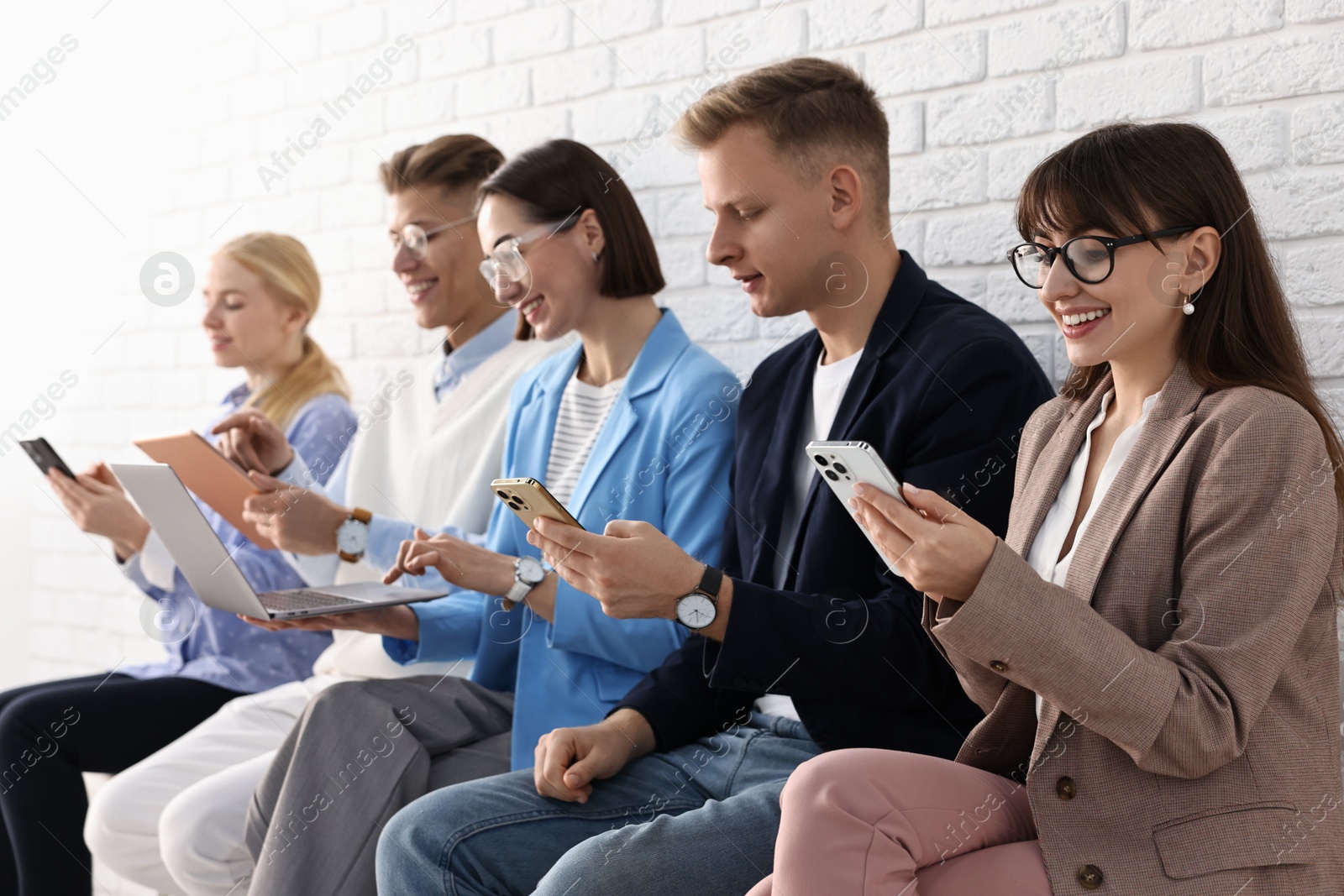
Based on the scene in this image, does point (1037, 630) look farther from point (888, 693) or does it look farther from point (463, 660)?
point (463, 660)

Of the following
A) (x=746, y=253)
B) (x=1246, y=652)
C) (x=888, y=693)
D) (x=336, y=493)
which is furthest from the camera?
(x=336, y=493)

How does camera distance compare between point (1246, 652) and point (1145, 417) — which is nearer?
point (1246, 652)

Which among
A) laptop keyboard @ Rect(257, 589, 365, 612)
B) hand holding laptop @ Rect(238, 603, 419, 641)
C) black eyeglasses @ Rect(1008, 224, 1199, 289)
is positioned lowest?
hand holding laptop @ Rect(238, 603, 419, 641)

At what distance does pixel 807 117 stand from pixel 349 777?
1.29 m

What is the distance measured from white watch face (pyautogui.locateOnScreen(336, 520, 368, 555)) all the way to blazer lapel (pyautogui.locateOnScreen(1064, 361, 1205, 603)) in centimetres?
154

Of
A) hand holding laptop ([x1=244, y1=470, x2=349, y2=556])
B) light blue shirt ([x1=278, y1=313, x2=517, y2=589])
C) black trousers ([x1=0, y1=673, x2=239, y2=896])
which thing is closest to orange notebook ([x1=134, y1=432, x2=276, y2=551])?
hand holding laptop ([x1=244, y1=470, x2=349, y2=556])

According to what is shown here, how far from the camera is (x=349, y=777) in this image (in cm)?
192

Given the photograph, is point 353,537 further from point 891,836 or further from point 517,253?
point 891,836

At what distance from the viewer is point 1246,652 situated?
3.78 ft

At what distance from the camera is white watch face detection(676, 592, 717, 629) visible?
1620 mm

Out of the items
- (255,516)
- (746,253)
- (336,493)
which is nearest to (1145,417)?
(746,253)

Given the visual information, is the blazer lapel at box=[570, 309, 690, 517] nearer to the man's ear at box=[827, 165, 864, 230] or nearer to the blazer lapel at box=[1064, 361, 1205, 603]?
the man's ear at box=[827, 165, 864, 230]

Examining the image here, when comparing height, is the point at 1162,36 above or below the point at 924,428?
above

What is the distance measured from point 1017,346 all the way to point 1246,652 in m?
0.68
